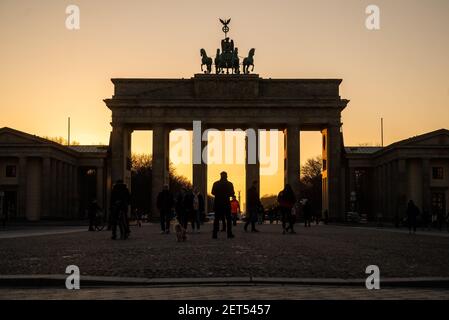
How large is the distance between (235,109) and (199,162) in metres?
6.88

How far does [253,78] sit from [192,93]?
658 centimetres

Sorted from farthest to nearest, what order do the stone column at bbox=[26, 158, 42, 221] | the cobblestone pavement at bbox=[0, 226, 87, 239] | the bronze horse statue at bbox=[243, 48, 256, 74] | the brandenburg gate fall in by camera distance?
1. the stone column at bbox=[26, 158, 42, 221]
2. the bronze horse statue at bbox=[243, 48, 256, 74]
3. the brandenburg gate
4. the cobblestone pavement at bbox=[0, 226, 87, 239]

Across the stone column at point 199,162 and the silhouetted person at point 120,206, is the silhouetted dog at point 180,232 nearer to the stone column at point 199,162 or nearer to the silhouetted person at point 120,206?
the silhouetted person at point 120,206

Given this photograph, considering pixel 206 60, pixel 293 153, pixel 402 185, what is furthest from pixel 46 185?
pixel 402 185

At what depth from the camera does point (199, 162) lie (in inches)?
3150

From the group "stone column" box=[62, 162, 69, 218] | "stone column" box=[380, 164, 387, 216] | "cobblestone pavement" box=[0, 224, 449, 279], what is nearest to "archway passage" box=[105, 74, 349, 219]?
"stone column" box=[380, 164, 387, 216]

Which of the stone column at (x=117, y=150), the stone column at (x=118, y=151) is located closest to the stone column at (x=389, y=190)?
the stone column at (x=118, y=151)

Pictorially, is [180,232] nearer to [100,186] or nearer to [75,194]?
[100,186]

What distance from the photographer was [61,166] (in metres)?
89.3

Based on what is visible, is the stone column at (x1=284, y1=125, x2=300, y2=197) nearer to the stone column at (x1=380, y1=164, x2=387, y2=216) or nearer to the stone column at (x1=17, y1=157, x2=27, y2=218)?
the stone column at (x1=380, y1=164, x2=387, y2=216)

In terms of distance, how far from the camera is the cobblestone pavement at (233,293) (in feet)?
30.3

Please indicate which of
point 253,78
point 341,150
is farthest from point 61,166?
point 341,150

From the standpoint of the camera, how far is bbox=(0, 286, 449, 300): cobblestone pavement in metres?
9.23
